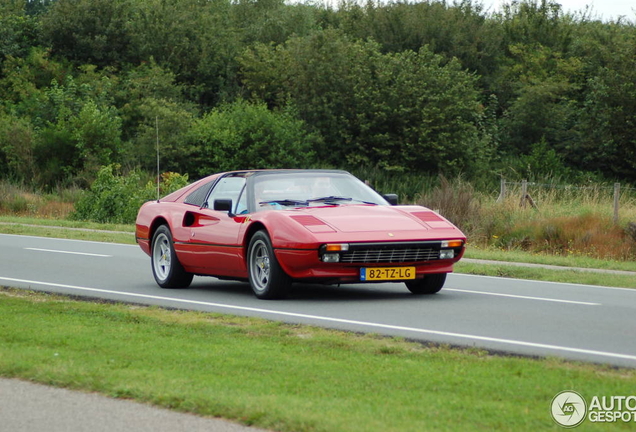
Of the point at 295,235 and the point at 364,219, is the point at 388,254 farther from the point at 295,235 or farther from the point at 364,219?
the point at 295,235

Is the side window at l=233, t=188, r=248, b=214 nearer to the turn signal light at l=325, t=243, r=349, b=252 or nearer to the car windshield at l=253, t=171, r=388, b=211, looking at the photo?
the car windshield at l=253, t=171, r=388, b=211

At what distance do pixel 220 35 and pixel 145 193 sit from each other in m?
40.8

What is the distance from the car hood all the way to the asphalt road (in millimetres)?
791

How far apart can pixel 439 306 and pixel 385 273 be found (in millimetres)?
678

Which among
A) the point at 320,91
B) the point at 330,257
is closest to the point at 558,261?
the point at 330,257

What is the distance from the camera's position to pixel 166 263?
14.0 m

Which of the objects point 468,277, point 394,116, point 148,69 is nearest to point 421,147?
point 394,116

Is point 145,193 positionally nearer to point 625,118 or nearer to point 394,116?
point 394,116

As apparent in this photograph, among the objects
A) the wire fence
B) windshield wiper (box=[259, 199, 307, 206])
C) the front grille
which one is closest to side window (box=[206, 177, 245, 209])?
windshield wiper (box=[259, 199, 307, 206])

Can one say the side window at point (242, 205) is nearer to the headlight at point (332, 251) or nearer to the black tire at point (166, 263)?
the black tire at point (166, 263)

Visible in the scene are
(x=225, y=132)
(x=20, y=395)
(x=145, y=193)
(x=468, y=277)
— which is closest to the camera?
(x=20, y=395)

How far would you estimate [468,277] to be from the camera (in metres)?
15.5

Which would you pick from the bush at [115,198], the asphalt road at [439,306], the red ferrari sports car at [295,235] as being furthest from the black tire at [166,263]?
the bush at [115,198]

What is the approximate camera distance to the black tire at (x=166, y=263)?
13.8m
